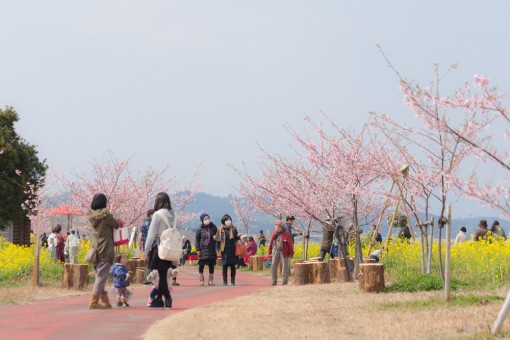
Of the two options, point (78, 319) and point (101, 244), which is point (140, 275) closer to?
point (101, 244)

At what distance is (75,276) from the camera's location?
18.6 metres

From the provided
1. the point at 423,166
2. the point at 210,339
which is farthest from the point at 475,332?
the point at 423,166

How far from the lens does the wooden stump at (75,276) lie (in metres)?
18.5

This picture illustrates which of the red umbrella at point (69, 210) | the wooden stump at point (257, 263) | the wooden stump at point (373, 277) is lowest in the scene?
the wooden stump at point (373, 277)

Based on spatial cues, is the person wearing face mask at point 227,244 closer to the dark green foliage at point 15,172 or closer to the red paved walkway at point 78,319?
the red paved walkway at point 78,319

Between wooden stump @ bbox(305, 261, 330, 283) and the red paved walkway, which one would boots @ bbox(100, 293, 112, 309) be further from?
wooden stump @ bbox(305, 261, 330, 283)

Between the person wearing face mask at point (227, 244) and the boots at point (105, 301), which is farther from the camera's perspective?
the person wearing face mask at point (227, 244)

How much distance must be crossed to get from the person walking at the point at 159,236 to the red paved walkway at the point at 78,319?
415 millimetres

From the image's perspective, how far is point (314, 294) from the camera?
1585 centimetres


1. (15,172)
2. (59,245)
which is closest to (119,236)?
(59,245)

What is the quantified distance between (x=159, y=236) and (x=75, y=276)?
19.1ft

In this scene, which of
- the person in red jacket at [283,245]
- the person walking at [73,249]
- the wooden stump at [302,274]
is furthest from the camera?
the person walking at [73,249]

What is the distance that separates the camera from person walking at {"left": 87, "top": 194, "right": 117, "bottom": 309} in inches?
533

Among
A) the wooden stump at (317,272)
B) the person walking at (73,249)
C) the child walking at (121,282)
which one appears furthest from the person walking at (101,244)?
the person walking at (73,249)
